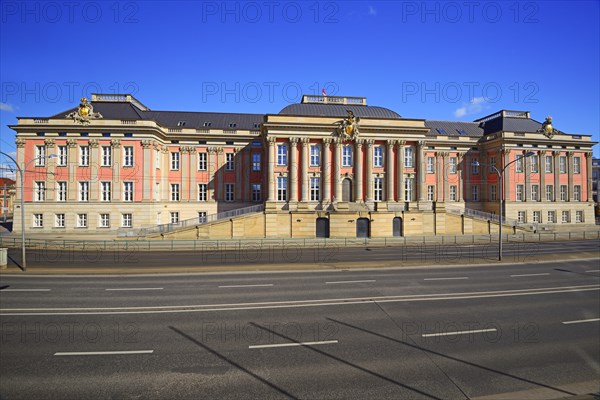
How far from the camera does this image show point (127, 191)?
4253 cm

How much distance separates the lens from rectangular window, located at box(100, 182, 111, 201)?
138 feet

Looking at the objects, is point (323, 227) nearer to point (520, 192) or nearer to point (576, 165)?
point (520, 192)

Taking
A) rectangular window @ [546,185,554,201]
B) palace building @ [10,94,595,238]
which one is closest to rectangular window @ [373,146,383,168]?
palace building @ [10,94,595,238]

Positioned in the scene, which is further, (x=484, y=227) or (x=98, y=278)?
(x=484, y=227)

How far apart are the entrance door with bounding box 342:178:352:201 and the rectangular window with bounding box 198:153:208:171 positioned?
2232 cm

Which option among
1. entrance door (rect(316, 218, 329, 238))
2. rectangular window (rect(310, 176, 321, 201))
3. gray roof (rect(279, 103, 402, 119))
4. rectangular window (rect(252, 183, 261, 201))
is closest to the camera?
entrance door (rect(316, 218, 329, 238))

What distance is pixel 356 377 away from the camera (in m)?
7.52

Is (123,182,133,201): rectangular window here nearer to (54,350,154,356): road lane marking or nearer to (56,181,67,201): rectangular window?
(56,181,67,201): rectangular window

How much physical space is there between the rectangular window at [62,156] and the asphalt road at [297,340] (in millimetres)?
32373

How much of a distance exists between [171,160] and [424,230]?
39537 mm

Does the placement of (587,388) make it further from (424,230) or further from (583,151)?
(583,151)

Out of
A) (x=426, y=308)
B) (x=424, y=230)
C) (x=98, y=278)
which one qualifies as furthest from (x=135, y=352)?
(x=424, y=230)

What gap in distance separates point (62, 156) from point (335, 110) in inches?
1554

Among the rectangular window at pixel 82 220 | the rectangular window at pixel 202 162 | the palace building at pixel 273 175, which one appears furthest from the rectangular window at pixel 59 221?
the rectangular window at pixel 202 162
